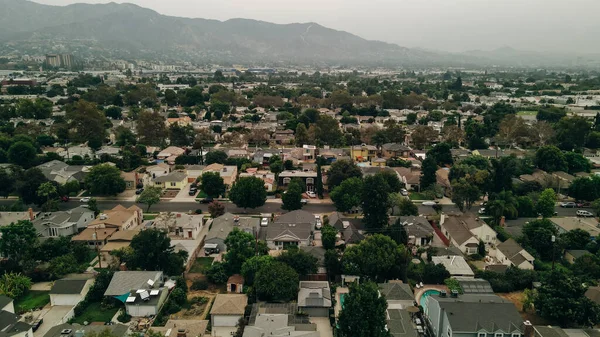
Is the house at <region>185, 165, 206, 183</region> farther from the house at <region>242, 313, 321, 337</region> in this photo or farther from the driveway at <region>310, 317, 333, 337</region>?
the house at <region>242, 313, 321, 337</region>

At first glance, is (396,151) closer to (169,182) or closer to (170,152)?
(169,182)

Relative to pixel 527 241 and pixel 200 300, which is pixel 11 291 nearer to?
pixel 200 300

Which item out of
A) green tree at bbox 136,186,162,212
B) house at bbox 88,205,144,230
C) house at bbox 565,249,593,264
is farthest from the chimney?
green tree at bbox 136,186,162,212

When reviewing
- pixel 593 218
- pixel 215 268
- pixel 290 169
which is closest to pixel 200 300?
pixel 215 268

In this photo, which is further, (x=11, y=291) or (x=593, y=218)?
(x=593, y=218)

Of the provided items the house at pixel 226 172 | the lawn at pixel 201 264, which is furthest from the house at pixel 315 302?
the house at pixel 226 172

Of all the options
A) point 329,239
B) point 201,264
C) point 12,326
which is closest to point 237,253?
point 201,264

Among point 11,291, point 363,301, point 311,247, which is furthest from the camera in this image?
point 311,247
